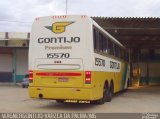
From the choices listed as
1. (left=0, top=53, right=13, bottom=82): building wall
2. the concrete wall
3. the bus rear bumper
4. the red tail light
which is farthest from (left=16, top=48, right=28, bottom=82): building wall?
the red tail light

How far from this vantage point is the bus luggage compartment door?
15.6 meters

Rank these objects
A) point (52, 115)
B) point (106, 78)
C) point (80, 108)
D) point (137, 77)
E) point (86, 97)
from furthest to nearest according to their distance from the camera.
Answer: point (137, 77) < point (106, 78) < point (80, 108) < point (86, 97) < point (52, 115)

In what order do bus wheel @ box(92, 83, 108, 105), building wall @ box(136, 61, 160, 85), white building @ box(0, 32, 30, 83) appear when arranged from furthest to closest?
1. white building @ box(0, 32, 30, 83)
2. building wall @ box(136, 61, 160, 85)
3. bus wheel @ box(92, 83, 108, 105)

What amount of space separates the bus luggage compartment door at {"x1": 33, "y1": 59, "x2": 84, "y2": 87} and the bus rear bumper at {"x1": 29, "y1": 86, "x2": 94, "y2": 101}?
0.63ft

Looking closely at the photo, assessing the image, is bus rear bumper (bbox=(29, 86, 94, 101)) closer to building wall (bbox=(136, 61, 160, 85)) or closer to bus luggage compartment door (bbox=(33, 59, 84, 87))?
bus luggage compartment door (bbox=(33, 59, 84, 87))

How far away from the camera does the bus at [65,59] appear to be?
15.5 meters

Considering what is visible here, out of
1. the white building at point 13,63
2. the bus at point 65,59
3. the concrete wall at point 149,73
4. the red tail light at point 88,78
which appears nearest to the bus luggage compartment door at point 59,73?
the bus at point 65,59

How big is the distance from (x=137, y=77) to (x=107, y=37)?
69.6 ft

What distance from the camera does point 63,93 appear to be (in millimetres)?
15664

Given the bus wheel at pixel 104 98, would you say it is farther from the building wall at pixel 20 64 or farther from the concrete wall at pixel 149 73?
the building wall at pixel 20 64

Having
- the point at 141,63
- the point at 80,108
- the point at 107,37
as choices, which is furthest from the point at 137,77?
the point at 80,108

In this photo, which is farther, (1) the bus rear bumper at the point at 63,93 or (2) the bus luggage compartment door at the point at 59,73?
(2) the bus luggage compartment door at the point at 59,73

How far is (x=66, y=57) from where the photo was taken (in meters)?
15.8

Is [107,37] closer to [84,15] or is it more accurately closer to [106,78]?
[106,78]
